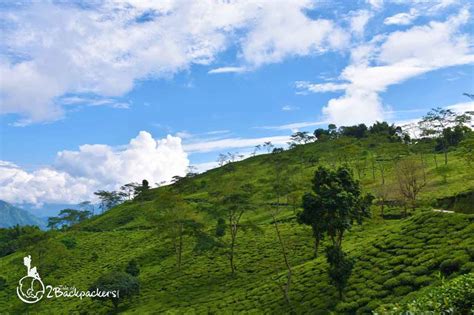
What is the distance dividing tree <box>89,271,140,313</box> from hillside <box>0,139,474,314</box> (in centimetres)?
147

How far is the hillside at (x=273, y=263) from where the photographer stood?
3052cm

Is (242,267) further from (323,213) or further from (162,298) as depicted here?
(323,213)

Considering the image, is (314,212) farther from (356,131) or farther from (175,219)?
(356,131)

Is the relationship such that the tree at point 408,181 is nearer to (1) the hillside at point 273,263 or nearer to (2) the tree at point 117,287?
(1) the hillside at point 273,263

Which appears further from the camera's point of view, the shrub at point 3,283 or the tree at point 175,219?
the shrub at point 3,283

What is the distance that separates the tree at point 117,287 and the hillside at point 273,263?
147 cm

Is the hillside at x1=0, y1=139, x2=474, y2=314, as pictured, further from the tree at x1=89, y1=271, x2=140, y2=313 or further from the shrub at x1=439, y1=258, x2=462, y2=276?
the tree at x1=89, y1=271, x2=140, y2=313

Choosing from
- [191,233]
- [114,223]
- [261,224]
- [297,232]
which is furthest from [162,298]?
[114,223]

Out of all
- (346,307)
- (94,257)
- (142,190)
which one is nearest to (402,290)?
(346,307)

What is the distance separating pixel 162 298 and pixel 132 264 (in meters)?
11.1

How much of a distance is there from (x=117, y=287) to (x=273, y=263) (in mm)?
19051

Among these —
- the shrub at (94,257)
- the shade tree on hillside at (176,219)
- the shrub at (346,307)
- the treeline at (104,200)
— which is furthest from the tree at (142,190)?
the shrub at (346,307)

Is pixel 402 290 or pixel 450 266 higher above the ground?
pixel 450 266

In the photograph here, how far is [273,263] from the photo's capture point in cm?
4969
